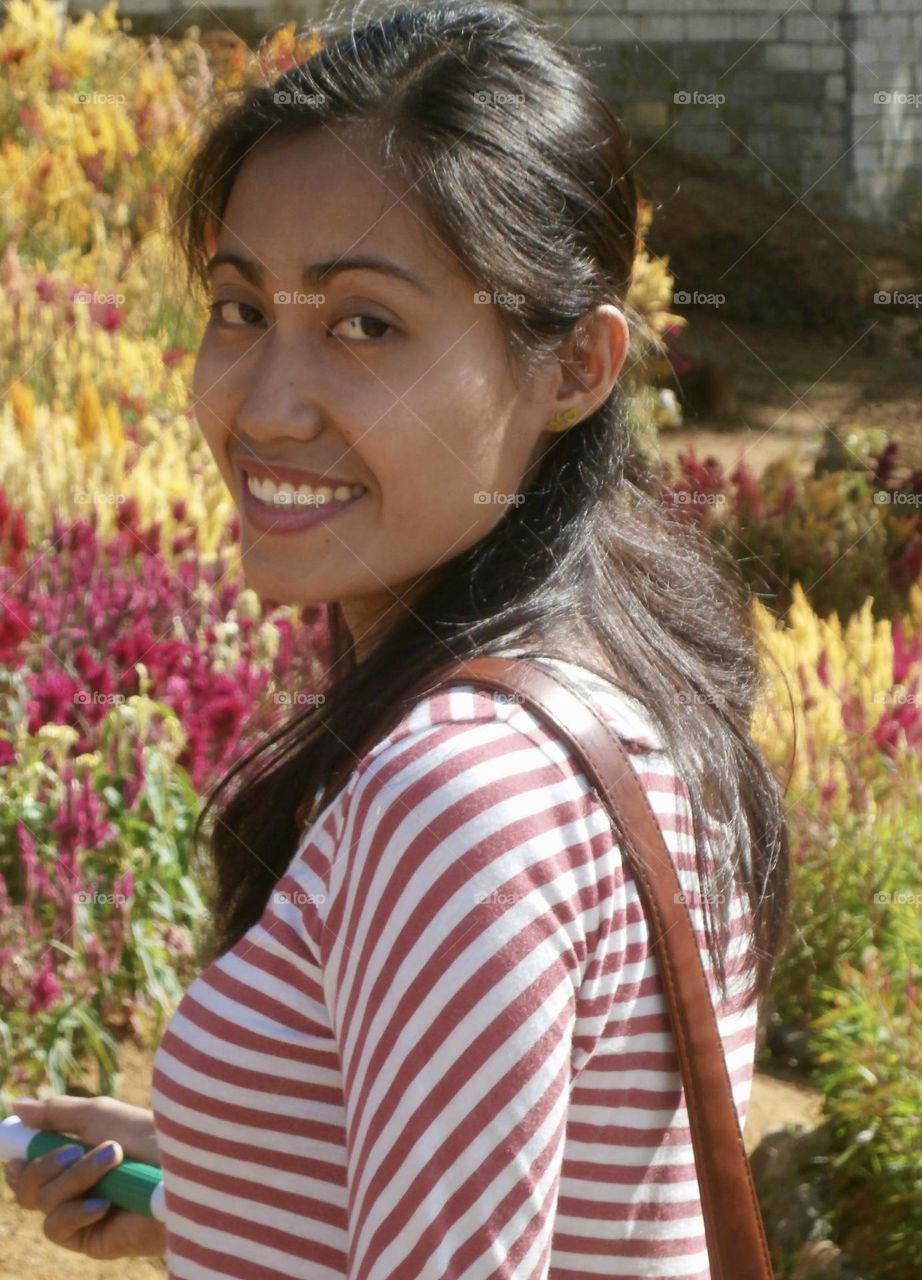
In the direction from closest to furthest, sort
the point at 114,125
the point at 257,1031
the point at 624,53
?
the point at 257,1031
the point at 114,125
the point at 624,53

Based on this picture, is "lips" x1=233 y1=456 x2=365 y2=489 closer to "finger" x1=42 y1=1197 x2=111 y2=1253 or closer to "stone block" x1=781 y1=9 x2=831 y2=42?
"finger" x1=42 y1=1197 x2=111 y2=1253

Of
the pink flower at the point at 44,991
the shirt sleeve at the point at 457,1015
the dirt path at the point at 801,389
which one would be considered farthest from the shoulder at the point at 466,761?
the dirt path at the point at 801,389

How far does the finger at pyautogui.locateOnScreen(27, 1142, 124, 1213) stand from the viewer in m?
1.48

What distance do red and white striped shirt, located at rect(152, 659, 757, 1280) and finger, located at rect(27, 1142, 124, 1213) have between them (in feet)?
0.95

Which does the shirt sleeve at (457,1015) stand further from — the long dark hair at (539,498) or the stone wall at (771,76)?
the stone wall at (771,76)

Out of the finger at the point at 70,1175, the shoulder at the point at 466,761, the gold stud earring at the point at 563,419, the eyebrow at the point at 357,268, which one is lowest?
the finger at the point at 70,1175

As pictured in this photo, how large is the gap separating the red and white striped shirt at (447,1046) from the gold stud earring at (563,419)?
14.1 inches

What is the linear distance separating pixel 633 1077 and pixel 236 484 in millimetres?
670

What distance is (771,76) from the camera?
10547mm

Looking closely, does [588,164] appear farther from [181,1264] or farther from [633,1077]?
[181,1264]

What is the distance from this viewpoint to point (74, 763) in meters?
3.41

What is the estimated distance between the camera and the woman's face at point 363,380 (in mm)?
1324

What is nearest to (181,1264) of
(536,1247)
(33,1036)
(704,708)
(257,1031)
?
(257,1031)

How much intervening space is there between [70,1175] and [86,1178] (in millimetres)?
16
